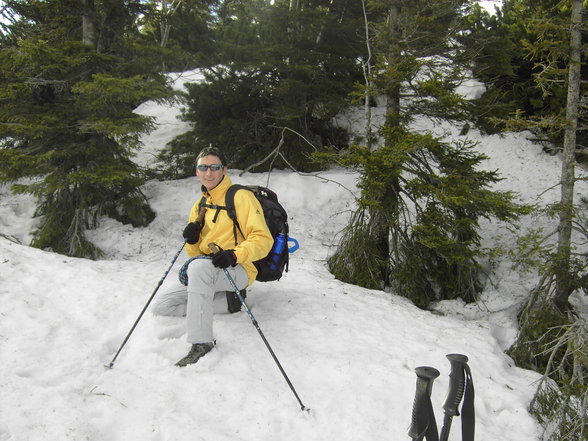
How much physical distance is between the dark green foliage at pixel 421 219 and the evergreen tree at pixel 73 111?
472 cm

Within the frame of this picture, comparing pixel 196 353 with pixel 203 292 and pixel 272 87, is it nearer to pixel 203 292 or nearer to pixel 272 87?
pixel 203 292

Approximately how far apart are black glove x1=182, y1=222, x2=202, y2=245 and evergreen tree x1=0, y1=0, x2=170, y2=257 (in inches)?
150

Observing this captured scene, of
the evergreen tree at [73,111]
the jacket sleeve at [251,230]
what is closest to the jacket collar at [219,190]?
the jacket sleeve at [251,230]

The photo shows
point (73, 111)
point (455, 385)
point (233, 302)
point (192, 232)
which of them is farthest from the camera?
point (73, 111)

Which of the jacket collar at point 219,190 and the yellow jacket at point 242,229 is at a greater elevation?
the jacket collar at point 219,190

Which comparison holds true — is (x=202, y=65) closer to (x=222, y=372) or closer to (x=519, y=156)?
(x=222, y=372)

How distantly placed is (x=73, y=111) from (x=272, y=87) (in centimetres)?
486

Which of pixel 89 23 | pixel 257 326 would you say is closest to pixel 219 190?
pixel 257 326

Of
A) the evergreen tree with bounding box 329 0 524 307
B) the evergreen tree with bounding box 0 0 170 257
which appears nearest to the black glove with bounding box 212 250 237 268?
the evergreen tree with bounding box 329 0 524 307

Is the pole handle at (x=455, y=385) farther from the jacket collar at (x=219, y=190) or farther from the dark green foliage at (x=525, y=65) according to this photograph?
the dark green foliage at (x=525, y=65)

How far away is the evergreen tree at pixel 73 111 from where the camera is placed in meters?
7.69

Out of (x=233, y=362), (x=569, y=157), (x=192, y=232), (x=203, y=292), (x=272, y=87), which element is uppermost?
(x=272, y=87)

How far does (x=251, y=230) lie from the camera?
4.39m

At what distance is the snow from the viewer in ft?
11.0
